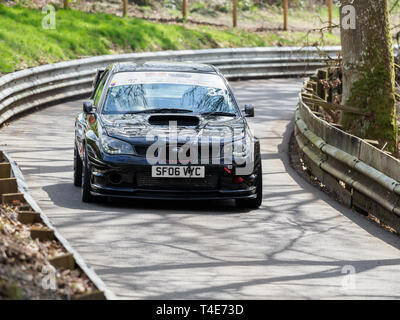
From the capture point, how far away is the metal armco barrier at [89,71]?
1847 centimetres

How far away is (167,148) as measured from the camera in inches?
426

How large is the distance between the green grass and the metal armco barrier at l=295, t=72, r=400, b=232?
343 inches

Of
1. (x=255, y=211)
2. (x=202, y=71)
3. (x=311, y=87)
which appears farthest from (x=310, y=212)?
(x=311, y=87)

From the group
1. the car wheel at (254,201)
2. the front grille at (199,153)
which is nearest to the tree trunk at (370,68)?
the car wheel at (254,201)

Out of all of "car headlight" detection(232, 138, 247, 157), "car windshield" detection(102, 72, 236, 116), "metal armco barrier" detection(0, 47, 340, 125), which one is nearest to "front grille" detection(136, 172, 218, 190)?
"car headlight" detection(232, 138, 247, 157)

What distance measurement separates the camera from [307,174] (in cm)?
1425

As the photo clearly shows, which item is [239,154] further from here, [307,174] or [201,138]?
[307,174]

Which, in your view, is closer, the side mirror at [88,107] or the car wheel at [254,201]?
the car wheel at [254,201]

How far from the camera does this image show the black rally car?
426 inches

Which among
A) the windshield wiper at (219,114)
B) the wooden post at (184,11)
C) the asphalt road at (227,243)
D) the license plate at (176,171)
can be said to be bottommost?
the asphalt road at (227,243)

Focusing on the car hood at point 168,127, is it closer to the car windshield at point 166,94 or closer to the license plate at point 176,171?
the car windshield at point 166,94

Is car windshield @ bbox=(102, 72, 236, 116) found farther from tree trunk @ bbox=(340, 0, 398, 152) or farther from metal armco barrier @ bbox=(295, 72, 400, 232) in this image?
tree trunk @ bbox=(340, 0, 398, 152)

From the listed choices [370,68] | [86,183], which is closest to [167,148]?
[86,183]

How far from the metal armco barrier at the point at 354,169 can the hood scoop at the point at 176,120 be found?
78.4 inches
